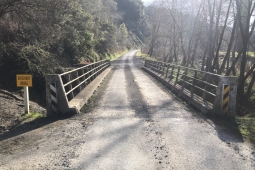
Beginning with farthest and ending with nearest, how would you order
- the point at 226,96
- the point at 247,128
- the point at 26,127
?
the point at 226,96 → the point at 26,127 → the point at 247,128

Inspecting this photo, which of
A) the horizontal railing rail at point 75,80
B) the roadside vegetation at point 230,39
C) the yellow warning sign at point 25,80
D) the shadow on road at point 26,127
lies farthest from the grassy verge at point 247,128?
the yellow warning sign at point 25,80

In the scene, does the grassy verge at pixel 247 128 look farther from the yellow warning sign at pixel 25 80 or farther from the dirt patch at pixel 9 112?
the yellow warning sign at pixel 25 80

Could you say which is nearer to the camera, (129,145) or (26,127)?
(129,145)

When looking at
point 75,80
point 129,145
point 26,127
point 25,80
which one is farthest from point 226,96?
point 25,80

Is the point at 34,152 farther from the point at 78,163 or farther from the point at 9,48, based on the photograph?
the point at 9,48

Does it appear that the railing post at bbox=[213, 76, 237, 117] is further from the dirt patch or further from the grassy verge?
the dirt patch

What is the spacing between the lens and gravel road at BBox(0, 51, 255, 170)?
4.77 meters

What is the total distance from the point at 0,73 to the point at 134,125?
8813 mm

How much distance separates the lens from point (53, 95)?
805cm

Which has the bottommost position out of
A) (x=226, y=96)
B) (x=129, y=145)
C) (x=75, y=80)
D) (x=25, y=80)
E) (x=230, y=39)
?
(x=129, y=145)

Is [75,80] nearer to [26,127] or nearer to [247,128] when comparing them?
[26,127]

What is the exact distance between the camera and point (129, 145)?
5621 mm

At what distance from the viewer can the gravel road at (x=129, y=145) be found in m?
4.77

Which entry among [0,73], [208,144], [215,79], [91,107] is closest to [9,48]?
[0,73]
